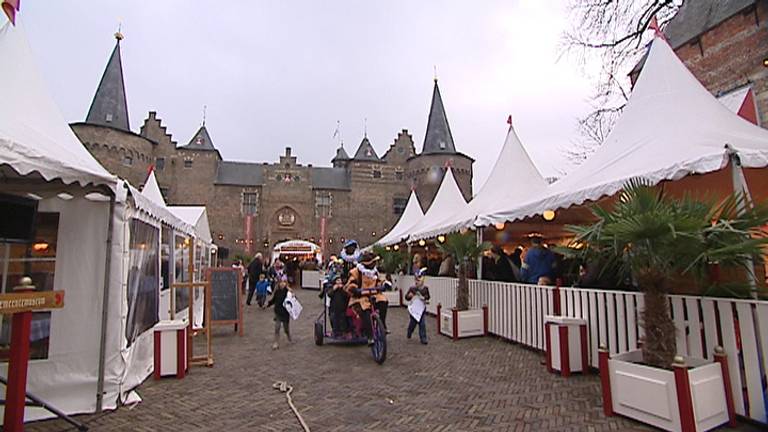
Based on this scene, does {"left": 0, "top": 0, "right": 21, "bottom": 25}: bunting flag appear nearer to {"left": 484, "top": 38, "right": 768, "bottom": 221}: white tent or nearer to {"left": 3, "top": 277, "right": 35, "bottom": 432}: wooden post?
{"left": 3, "top": 277, "right": 35, "bottom": 432}: wooden post

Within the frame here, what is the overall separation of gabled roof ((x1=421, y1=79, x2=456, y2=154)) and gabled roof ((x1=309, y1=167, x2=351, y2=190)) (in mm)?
7689

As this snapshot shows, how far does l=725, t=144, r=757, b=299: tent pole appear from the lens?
10.7ft

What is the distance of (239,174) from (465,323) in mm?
31210

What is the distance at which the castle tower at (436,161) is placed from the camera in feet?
113

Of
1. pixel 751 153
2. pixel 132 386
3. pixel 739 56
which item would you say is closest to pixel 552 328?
pixel 751 153

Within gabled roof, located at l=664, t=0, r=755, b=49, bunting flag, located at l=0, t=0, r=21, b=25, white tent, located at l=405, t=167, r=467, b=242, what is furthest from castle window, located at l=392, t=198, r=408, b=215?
bunting flag, located at l=0, t=0, r=21, b=25

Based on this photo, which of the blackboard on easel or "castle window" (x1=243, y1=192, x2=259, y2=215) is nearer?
the blackboard on easel

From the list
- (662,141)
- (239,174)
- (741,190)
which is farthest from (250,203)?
(741,190)

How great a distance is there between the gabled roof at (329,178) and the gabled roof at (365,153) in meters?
1.98

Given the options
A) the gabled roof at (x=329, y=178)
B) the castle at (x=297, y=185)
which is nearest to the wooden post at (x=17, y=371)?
the castle at (x=297, y=185)

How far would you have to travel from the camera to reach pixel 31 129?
12.5 feet

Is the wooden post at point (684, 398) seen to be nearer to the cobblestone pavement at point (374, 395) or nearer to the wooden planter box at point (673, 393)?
the wooden planter box at point (673, 393)

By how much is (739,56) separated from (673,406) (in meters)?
15.1

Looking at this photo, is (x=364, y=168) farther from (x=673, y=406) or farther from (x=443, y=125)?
(x=673, y=406)
